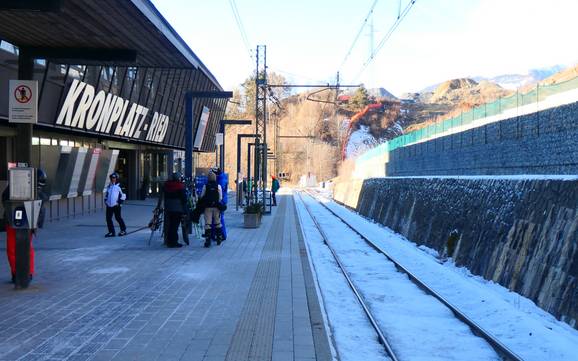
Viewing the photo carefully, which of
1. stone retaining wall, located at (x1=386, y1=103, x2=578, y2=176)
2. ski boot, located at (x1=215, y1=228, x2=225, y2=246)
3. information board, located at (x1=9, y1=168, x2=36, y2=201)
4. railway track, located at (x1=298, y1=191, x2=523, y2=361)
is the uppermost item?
stone retaining wall, located at (x1=386, y1=103, x2=578, y2=176)

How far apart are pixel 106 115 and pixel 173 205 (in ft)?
35.4

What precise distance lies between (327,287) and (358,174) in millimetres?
55316

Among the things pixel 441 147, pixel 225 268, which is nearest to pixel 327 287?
pixel 225 268

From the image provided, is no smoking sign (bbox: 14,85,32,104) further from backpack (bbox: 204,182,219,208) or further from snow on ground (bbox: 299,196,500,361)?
backpack (bbox: 204,182,219,208)

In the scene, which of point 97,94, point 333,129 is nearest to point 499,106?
point 97,94

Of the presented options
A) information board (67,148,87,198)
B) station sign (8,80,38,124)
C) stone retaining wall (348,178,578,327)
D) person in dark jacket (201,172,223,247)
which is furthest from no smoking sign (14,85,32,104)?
information board (67,148,87,198)

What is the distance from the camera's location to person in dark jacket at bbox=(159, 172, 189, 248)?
42.9 feet

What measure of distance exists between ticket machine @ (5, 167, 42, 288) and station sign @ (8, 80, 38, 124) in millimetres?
748

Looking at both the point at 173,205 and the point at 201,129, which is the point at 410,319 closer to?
the point at 173,205

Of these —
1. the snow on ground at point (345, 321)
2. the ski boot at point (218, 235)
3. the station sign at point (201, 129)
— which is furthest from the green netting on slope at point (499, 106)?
the station sign at point (201, 129)

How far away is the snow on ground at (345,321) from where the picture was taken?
20.4ft

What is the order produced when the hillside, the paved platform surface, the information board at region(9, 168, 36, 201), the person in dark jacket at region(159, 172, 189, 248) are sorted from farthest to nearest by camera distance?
the hillside, the person in dark jacket at region(159, 172, 189, 248), the information board at region(9, 168, 36, 201), the paved platform surface

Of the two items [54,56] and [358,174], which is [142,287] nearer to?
[54,56]

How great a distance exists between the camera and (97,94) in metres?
20.8
